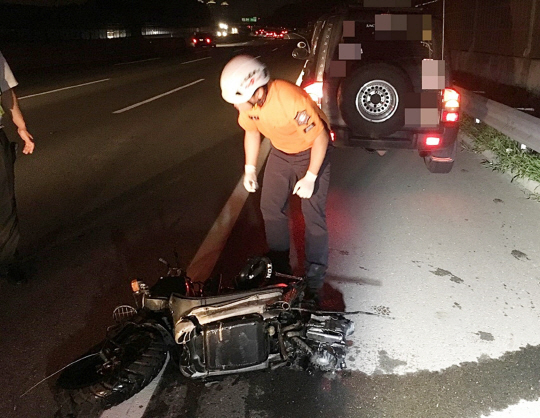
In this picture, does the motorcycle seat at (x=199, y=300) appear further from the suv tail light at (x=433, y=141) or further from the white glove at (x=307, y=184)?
the suv tail light at (x=433, y=141)

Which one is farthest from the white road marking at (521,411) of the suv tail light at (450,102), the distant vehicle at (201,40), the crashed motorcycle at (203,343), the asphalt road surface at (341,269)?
the distant vehicle at (201,40)

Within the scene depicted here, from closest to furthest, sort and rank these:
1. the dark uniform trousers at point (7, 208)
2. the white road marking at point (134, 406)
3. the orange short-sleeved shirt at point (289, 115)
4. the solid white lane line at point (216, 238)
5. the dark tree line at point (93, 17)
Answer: the white road marking at point (134, 406)
the orange short-sleeved shirt at point (289, 115)
the dark uniform trousers at point (7, 208)
the solid white lane line at point (216, 238)
the dark tree line at point (93, 17)

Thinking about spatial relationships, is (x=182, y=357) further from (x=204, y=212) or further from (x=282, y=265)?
(x=204, y=212)

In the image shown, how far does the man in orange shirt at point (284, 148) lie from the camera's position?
3094 millimetres

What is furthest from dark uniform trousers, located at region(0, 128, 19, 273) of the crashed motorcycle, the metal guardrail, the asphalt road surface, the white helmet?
the metal guardrail

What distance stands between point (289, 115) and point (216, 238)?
187 centimetres

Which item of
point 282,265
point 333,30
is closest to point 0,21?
point 333,30

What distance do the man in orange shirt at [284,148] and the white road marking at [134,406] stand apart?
1.16 m

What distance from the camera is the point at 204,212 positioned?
5430mm

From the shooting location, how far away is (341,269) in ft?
13.8

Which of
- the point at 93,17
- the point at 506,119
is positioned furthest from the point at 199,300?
the point at 93,17

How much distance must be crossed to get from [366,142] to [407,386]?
3424 millimetres

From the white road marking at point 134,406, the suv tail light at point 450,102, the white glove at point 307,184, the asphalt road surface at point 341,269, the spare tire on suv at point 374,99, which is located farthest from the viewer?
the suv tail light at point 450,102

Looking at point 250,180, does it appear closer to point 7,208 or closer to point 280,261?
point 280,261
